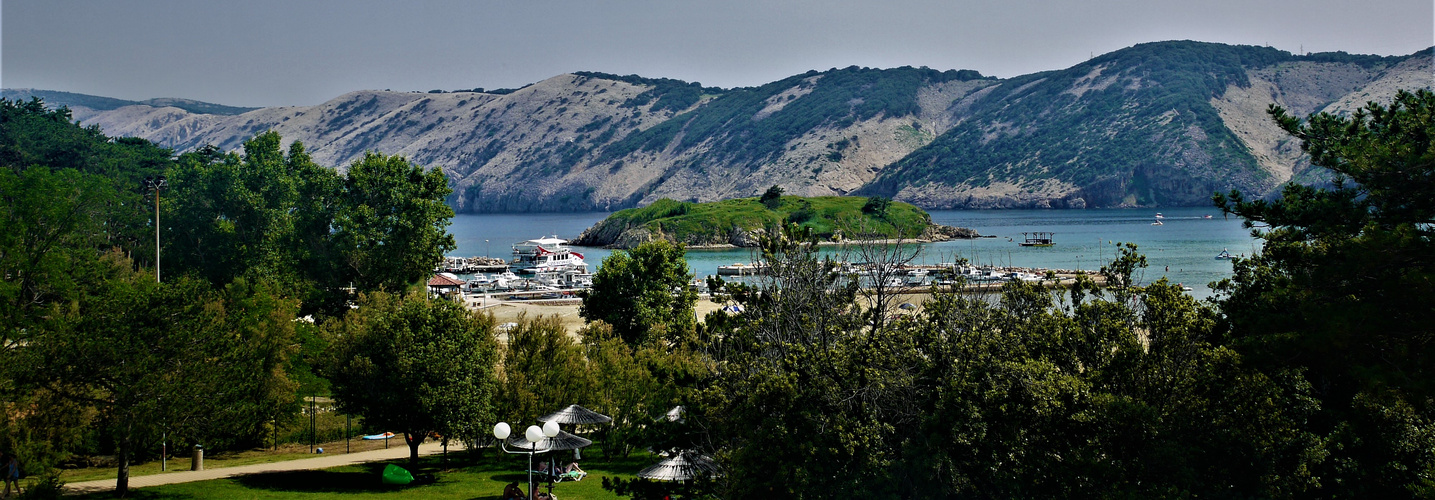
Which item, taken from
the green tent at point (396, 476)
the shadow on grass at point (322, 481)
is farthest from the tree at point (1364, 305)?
the shadow on grass at point (322, 481)

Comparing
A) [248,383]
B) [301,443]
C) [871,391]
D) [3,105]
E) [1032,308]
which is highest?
[3,105]

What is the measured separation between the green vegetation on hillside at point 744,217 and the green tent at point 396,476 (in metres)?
113

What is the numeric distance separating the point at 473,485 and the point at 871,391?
1183 centimetres

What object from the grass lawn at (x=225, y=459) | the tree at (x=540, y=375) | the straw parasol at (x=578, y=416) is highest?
the tree at (x=540, y=375)

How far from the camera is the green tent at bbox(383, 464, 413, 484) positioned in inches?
835

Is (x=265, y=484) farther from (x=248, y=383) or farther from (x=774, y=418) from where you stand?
(x=774, y=418)

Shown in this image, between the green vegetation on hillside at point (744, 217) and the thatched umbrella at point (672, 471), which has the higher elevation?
the green vegetation on hillside at point (744, 217)

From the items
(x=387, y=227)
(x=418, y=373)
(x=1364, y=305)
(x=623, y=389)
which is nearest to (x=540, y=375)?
(x=623, y=389)

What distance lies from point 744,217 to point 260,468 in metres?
122

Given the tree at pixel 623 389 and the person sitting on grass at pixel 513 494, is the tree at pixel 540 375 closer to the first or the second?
the tree at pixel 623 389

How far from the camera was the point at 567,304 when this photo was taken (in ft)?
235

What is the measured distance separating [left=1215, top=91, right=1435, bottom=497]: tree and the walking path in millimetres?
20923

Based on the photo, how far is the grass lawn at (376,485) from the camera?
2003 centimetres

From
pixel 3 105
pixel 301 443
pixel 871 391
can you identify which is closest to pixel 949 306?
pixel 871 391
